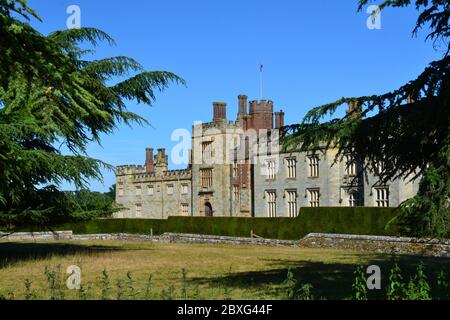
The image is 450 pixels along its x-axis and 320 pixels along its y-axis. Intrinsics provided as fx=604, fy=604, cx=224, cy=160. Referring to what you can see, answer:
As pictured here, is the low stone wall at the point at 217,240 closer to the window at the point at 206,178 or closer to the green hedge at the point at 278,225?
the green hedge at the point at 278,225

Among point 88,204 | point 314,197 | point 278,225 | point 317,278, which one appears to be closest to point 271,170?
point 314,197

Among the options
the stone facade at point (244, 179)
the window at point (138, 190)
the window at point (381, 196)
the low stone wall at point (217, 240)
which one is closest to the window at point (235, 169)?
the stone facade at point (244, 179)

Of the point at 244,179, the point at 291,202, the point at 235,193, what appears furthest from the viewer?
the point at 235,193

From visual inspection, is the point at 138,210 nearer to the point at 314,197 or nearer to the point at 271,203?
the point at 271,203

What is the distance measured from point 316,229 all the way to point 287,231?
5.26 ft

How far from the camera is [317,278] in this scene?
1281 centimetres

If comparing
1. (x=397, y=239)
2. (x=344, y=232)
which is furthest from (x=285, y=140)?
(x=344, y=232)

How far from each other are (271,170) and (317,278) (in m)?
28.6

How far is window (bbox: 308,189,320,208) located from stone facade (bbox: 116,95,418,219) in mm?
63

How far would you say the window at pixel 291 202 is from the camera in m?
39.5

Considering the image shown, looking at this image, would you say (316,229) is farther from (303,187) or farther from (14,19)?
(14,19)

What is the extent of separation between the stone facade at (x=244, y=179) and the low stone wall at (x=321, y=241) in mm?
5858

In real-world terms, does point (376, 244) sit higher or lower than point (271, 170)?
lower

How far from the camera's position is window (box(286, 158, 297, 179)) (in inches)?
1554
